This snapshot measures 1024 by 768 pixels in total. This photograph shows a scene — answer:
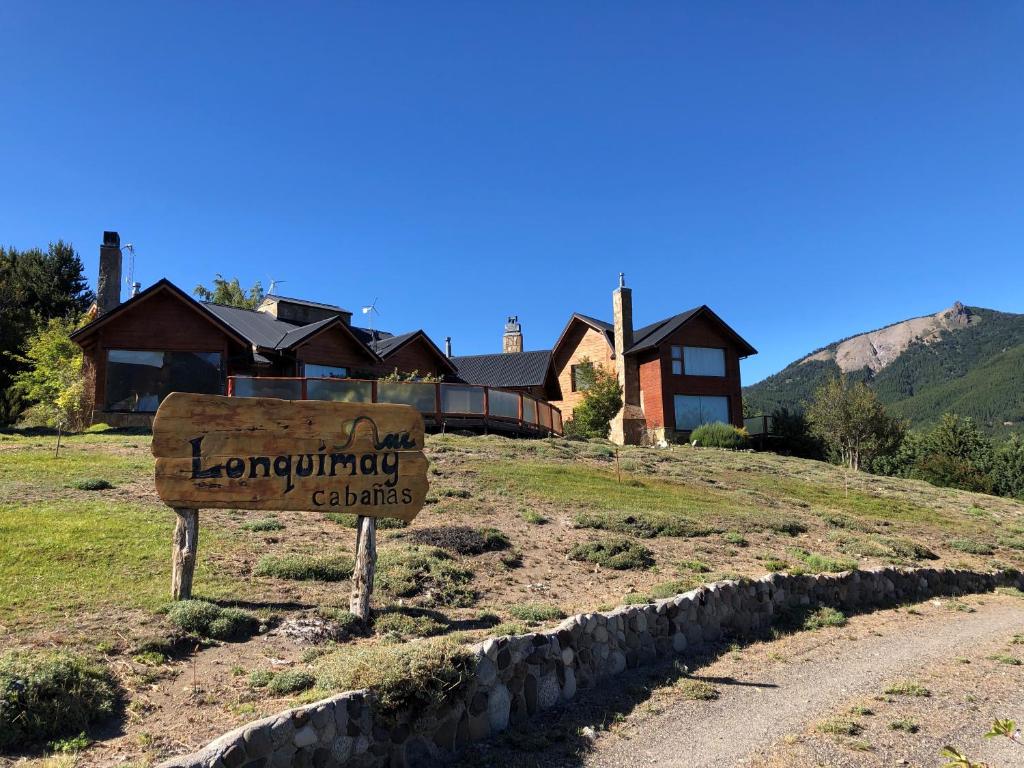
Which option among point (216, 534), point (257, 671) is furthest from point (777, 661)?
point (216, 534)

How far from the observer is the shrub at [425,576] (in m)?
9.82

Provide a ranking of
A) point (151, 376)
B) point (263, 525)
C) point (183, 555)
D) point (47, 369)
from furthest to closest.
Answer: point (47, 369) → point (151, 376) → point (263, 525) → point (183, 555)

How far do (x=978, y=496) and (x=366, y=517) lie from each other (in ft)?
105

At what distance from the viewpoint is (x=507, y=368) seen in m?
49.9

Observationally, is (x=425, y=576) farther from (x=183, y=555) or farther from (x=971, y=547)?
(x=971, y=547)

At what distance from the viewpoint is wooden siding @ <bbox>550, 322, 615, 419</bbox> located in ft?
147

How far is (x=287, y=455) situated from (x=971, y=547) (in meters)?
18.3

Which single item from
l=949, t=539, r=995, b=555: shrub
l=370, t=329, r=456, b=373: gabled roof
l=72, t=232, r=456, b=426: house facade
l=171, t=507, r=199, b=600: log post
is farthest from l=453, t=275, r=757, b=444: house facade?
l=171, t=507, r=199, b=600: log post

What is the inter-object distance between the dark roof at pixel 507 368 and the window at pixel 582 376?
77.9 inches

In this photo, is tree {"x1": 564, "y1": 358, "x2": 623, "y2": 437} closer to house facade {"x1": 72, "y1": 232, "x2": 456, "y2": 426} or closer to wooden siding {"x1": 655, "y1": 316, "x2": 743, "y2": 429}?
wooden siding {"x1": 655, "y1": 316, "x2": 743, "y2": 429}

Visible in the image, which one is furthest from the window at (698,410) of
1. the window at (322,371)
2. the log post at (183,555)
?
the log post at (183,555)

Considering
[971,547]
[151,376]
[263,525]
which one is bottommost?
[971,547]

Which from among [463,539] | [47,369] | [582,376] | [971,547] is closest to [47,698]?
[463,539]

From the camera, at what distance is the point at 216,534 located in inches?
454
